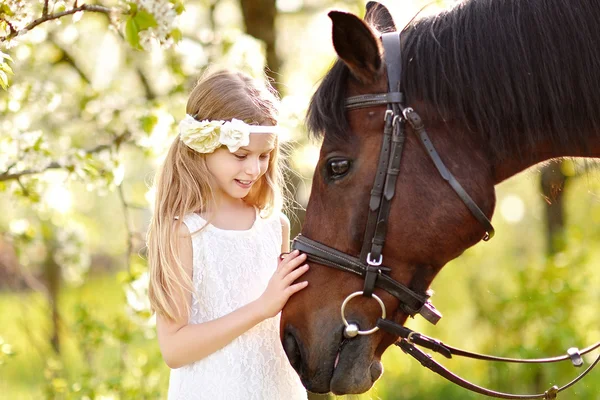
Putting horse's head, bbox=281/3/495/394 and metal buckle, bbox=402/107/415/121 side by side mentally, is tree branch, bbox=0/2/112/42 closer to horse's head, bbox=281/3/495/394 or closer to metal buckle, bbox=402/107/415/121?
horse's head, bbox=281/3/495/394

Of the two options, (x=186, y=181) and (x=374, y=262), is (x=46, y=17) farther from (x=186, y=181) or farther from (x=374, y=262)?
(x=374, y=262)

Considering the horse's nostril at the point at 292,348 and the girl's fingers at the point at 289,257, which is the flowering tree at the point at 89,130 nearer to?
the girl's fingers at the point at 289,257

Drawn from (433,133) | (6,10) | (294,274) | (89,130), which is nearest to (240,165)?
(294,274)

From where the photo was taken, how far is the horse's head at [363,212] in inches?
89.7

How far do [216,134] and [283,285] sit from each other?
593mm

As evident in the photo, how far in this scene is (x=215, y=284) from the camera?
8.35ft

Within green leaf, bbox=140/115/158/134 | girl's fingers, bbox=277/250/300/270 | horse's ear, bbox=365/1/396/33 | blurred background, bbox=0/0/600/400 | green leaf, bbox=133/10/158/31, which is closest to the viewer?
green leaf, bbox=133/10/158/31

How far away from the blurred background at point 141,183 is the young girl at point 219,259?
15.0 inches

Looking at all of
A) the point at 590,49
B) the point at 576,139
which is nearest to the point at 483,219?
the point at 576,139

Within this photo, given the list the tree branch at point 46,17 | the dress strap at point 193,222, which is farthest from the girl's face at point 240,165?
the tree branch at point 46,17

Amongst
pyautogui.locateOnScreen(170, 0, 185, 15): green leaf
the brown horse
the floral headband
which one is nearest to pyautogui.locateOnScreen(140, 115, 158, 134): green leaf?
the floral headband

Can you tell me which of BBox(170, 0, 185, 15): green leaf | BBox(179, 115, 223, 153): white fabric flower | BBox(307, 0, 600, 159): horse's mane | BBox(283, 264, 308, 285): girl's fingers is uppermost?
BBox(170, 0, 185, 15): green leaf

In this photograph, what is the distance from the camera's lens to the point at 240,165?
252cm

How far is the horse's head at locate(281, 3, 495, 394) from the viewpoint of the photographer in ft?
7.47
